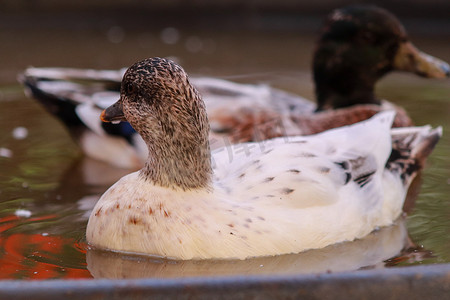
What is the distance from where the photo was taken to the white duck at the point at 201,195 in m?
3.48

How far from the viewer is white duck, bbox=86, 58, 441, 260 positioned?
3.48 metres

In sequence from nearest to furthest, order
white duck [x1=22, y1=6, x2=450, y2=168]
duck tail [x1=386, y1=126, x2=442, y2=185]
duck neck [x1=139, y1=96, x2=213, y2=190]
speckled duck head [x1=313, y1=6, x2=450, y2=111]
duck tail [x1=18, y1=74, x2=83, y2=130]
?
duck neck [x1=139, y1=96, x2=213, y2=190] → duck tail [x1=386, y1=126, x2=442, y2=185] → white duck [x1=22, y1=6, x2=450, y2=168] → duck tail [x1=18, y1=74, x2=83, y2=130] → speckled duck head [x1=313, y1=6, x2=450, y2=111]

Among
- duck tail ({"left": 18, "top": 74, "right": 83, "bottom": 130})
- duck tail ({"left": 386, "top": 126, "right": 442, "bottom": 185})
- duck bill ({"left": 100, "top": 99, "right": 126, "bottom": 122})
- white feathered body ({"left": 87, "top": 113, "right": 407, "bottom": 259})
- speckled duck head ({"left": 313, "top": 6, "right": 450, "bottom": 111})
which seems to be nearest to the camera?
white feathered body ({"left": 87, "top": 113, "right": 407, "bottom": 259})

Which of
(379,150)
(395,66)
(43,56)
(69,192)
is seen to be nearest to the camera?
(379,150)

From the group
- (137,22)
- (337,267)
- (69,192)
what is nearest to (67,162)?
(69,192)

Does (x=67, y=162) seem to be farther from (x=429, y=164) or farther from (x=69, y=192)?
(x=429, y=164)

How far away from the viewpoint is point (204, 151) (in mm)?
3654

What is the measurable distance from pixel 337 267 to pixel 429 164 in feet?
6.13

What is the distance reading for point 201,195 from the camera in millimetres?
3592

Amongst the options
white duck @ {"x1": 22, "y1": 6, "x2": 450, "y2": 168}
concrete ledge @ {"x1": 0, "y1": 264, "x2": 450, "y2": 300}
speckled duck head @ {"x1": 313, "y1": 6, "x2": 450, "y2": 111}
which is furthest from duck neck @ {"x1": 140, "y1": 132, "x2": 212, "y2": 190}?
speckled duck head @ {"x1": 313, "y1": 6, "x2": 450, "y2": 111}

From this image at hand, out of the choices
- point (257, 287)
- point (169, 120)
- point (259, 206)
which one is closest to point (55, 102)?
point (169, 120)

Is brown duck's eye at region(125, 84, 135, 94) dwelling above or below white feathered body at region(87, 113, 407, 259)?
above

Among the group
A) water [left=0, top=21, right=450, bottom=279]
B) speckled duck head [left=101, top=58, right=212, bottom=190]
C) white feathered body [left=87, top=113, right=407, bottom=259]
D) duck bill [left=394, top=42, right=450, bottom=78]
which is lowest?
water [left=0, top=21, right=450, bottom=279]

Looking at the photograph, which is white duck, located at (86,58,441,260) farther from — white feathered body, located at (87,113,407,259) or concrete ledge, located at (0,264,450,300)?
concrete ledge, located at (0,264,450,300)
